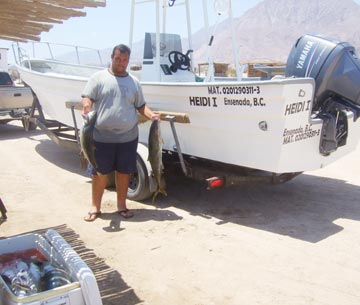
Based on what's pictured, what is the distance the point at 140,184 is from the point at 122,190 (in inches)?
16.5

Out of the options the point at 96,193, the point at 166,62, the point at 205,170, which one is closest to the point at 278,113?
the point at 205,170

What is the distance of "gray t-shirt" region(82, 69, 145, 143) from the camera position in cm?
473

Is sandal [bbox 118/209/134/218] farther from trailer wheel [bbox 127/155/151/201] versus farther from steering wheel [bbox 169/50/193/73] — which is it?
steering wheel [bbox 169/50/193/73]

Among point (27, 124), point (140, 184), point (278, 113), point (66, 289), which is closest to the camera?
point (66, 289)

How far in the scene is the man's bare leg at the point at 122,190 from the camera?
5152 mm

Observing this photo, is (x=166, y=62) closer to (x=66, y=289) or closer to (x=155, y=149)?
(x=155, y=149)

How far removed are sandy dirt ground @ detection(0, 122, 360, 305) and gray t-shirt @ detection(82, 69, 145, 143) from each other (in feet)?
3.54

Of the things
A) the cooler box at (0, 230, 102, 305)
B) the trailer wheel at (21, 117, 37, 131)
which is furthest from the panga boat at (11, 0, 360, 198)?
the trailer wheel at (21, 117, 37, 131)

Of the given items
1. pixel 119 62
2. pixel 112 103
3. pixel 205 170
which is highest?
pixel 119 62

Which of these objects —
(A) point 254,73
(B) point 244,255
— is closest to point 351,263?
(B) point 244,255

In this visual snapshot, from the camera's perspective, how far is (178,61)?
6938 mm

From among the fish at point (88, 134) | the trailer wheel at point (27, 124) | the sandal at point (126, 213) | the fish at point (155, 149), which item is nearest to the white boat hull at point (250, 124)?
the fish at point (155, 149)

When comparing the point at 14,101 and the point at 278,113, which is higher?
the point at 278,113

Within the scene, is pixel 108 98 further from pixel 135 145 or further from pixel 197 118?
pixel 197 118
